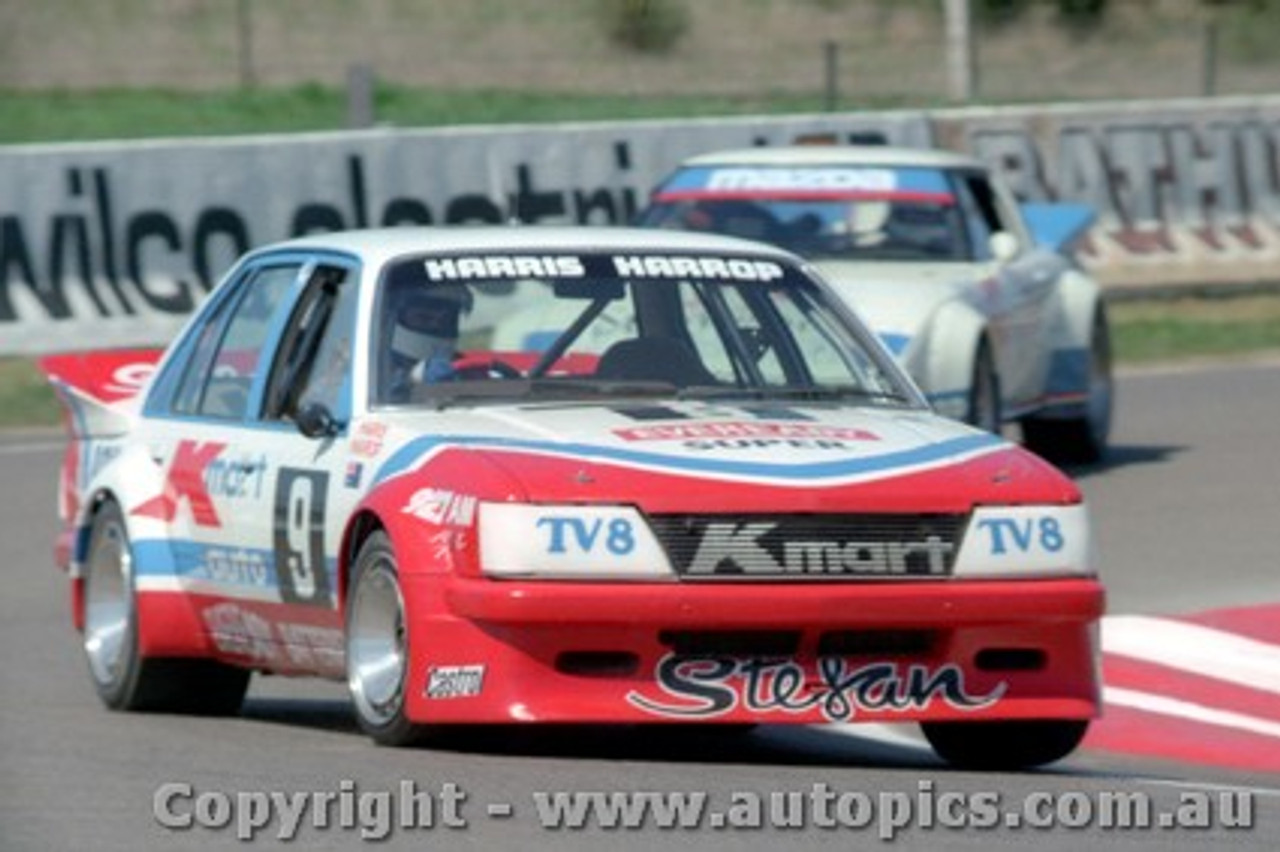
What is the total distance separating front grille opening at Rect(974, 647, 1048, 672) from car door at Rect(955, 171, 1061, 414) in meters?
7.49

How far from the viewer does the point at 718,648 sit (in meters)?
8.11

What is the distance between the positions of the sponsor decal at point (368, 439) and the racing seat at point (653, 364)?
0.67 metres

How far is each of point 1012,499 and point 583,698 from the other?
115cm

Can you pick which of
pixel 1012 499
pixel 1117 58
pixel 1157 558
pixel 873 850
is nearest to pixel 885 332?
pixel 1157 558

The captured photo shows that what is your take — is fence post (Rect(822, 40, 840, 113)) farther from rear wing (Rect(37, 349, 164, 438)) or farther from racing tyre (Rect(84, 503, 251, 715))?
racing tyre (Rect(84, 503, 251, 715))

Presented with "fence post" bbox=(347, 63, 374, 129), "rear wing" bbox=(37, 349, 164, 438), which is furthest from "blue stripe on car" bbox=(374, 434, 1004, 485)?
"fence post" bbox=(347, 63, 374, 129)

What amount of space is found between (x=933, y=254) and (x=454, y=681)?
28.3 feet

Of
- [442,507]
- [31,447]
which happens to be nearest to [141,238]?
[31,447]

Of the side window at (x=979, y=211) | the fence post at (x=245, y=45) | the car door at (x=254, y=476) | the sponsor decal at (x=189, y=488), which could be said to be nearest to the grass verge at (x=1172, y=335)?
the side window at (x=979, y=211)

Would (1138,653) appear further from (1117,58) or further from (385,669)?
(1117,58)

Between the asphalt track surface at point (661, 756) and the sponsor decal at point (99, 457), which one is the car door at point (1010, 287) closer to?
the asphalt track surface at point (661, 756)

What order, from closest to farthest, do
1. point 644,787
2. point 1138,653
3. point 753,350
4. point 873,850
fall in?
point 873,850, point 644,787, point 753,350, point 1138,653

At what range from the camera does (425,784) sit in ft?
25.6

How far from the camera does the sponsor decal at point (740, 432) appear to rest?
8461 mm
